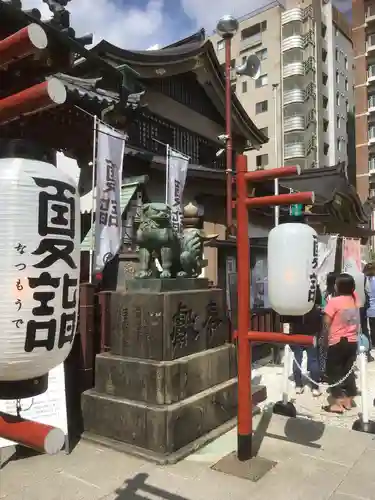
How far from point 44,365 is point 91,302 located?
3342 mm

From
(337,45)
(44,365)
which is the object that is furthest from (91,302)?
(337,45)

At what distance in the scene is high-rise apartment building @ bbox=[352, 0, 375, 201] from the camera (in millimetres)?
42603

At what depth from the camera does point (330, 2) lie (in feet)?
147

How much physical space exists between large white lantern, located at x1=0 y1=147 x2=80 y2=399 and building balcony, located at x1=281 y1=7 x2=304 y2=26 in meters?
46.4

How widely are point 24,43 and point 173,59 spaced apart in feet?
37.1

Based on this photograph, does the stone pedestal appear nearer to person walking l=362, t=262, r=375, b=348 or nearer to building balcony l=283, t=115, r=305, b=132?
person walking l=362, t=262, r=375, b=348

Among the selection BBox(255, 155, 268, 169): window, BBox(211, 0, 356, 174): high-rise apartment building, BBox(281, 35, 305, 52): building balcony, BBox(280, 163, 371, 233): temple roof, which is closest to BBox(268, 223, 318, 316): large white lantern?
BBox(280, 163, 371, 233): temple roof

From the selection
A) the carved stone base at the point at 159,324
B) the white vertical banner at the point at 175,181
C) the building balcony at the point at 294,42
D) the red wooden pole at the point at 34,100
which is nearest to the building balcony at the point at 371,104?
the building balcony at the point at 294,42

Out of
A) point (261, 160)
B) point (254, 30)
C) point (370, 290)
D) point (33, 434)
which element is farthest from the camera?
point (254, 30)

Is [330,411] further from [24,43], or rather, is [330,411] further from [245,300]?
[24,43]

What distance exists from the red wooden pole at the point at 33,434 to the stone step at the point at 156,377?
2.94 metres

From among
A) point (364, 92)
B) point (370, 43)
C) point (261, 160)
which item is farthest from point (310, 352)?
point (370, 43)

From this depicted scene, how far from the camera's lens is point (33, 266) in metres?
2.60

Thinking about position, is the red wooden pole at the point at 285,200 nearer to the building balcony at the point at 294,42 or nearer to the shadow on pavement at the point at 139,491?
the shadow on pavement at the point at 139,491
